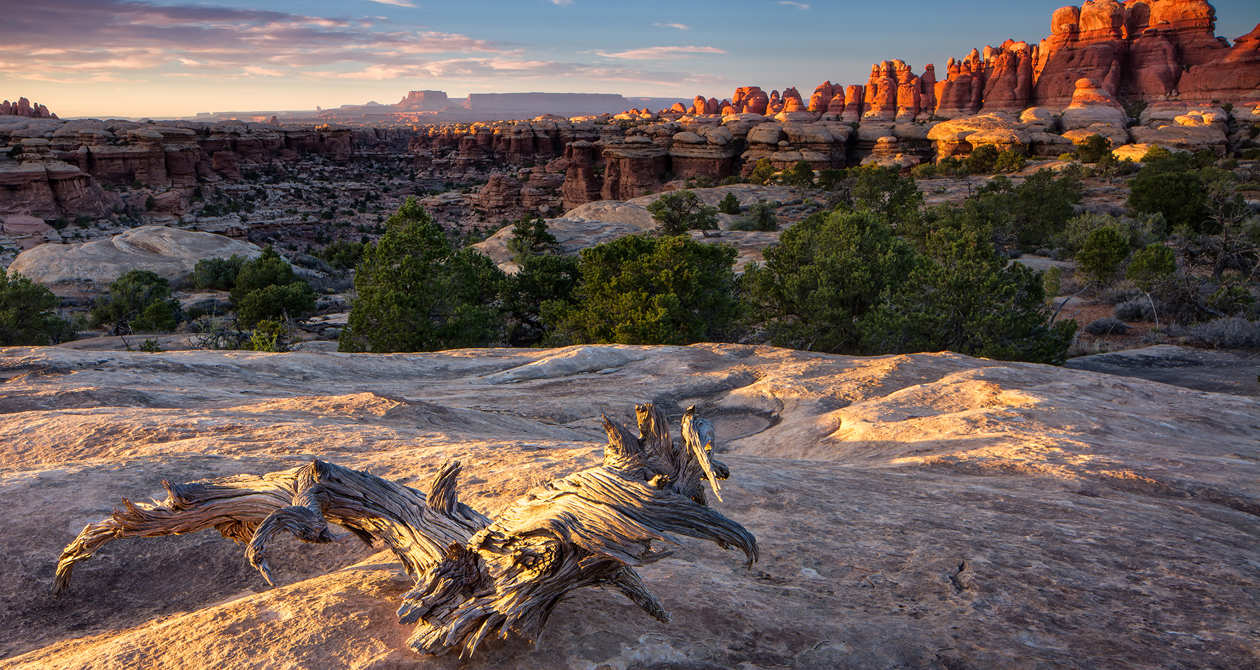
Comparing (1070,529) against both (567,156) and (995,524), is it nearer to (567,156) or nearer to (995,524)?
(995,524)

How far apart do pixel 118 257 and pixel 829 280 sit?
46.3 metres

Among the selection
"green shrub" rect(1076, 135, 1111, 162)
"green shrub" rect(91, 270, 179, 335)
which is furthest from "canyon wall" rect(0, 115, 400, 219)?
"green shrub" rect(1076, 135, 1111, 162)

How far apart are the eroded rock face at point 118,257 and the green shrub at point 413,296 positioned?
30377 mm

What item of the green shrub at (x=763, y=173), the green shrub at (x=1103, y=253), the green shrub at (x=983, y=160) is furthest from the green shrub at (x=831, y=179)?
the green shrub at (x=1103, y=253)

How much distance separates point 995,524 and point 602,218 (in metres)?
53.9

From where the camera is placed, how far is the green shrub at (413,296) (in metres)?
21.4

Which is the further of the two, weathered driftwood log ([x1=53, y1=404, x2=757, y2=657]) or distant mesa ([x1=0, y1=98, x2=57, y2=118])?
distant mesa ([x1=0, y1=98, x2=57, y2=118])

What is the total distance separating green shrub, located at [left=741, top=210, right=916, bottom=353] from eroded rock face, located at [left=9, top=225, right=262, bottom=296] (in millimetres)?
40746

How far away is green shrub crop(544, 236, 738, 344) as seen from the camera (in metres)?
21.6

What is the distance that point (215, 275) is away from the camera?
147 ft

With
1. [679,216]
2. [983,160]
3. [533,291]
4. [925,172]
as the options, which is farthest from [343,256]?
[983,160]

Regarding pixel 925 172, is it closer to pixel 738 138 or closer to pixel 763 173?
pixel 763 173

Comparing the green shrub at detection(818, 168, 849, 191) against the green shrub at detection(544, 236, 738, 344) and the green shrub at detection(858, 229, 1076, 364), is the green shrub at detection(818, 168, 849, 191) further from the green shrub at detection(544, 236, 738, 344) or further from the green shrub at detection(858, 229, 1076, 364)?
the green shrub at detection(858, 229, 1076, 364)

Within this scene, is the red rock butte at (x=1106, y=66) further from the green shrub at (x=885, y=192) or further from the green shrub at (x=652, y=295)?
the green shrub at (x=652, y=295)
